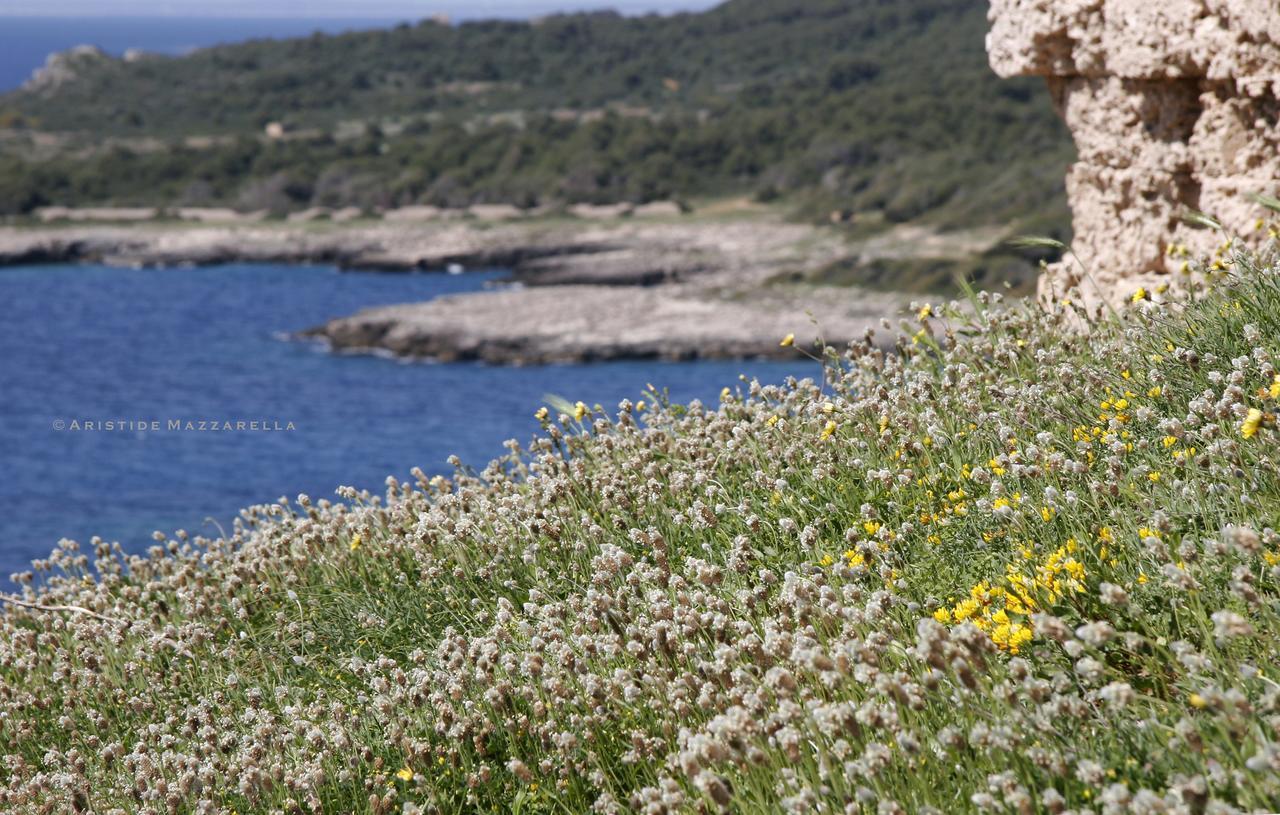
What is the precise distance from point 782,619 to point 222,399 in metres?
43.9

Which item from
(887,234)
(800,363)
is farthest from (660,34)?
(800,363)

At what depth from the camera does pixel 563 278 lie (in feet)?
210

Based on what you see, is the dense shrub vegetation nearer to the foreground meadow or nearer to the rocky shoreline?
the rocky shoreline

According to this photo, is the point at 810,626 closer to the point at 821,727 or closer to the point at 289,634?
the point at 821,727

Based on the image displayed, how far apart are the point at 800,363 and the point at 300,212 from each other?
48.9m

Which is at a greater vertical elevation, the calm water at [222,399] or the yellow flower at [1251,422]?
the yellow flower at [1251,422]

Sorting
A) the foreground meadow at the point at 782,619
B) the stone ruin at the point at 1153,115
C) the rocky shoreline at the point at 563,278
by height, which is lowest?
the rocky shoreline at the point at 563,278

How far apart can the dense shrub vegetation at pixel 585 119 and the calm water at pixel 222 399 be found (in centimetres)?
1975

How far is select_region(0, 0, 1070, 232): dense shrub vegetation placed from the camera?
7981cm

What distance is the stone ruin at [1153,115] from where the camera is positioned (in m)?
8.17

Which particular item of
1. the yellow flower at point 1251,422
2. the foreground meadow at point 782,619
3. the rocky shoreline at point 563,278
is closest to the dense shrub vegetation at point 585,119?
the rocky shoreline at point 563,278

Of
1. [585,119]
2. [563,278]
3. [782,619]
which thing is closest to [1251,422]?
[782,619]

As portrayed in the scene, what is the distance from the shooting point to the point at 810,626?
4.29 m

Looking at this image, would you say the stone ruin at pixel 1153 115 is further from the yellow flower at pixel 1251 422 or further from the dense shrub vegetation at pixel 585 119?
the dense shrub vegetation at pixel 585 119
